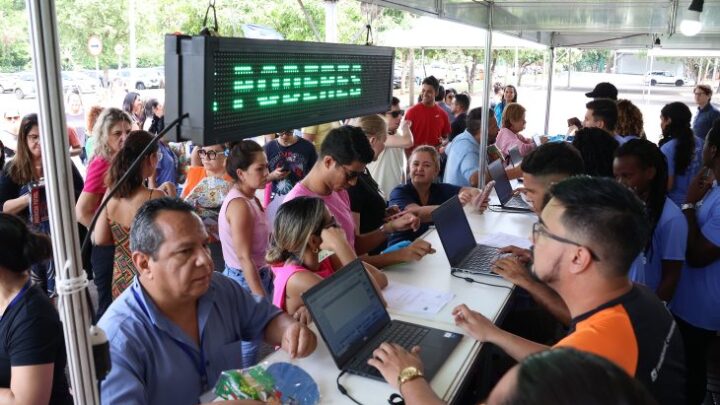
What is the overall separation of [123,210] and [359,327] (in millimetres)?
1646

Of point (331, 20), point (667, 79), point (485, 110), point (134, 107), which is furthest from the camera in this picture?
point (667, 79)

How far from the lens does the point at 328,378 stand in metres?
1.94

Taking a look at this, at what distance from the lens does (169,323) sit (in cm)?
180

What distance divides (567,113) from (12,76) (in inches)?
632

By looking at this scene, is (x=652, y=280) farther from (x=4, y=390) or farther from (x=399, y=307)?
(x=4, y=390)

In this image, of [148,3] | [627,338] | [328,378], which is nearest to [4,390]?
[328,378]

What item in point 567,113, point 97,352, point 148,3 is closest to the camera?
point 97,352

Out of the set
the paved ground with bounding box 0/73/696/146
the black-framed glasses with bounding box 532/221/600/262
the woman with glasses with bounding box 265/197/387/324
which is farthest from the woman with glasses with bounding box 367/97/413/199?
the paved ground with bounding box 0/73/696/146

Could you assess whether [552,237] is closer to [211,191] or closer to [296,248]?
[296,248]

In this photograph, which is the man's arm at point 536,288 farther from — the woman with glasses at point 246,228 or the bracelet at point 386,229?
the woman with glasses at point 246,228

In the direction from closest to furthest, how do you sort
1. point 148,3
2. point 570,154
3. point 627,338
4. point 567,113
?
1. point 627,338
2. point 570,154
3. point 148,3
4. point 567,113

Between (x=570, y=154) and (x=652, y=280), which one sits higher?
(x=570, y=154)

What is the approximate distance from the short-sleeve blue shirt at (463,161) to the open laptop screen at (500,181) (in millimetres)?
470

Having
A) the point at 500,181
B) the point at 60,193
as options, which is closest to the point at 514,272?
the point at 60,193
